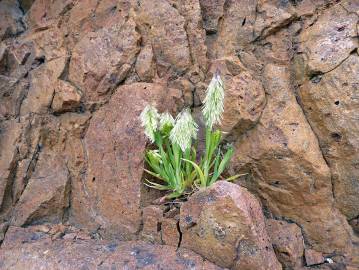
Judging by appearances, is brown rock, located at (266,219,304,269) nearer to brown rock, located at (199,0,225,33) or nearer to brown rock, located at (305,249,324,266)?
brown rock, located at (305,249,324,266)

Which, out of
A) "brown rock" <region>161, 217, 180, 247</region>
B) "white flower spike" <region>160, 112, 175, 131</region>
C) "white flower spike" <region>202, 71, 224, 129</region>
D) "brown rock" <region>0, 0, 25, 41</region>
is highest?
"brown rock" <region>0, 0, 25, 41</region>

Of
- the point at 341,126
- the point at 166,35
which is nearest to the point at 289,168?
the point at 341,126

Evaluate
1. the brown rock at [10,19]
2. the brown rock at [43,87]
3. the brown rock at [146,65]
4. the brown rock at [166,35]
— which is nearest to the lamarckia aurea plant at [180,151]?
the brown rock at [146,65]

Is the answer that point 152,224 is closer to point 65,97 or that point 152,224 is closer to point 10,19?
point 65,97

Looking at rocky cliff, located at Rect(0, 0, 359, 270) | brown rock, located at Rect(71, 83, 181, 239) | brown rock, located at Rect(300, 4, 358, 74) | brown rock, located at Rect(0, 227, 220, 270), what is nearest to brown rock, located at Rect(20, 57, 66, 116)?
rocky cliff, located at Rect(0, 0, 359, 270)

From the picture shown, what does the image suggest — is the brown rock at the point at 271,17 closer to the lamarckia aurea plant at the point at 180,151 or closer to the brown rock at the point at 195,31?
the brown rock at the point at 195,31

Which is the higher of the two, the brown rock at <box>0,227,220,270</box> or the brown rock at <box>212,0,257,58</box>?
the brown rock at <box>212,0,257,58</box>
